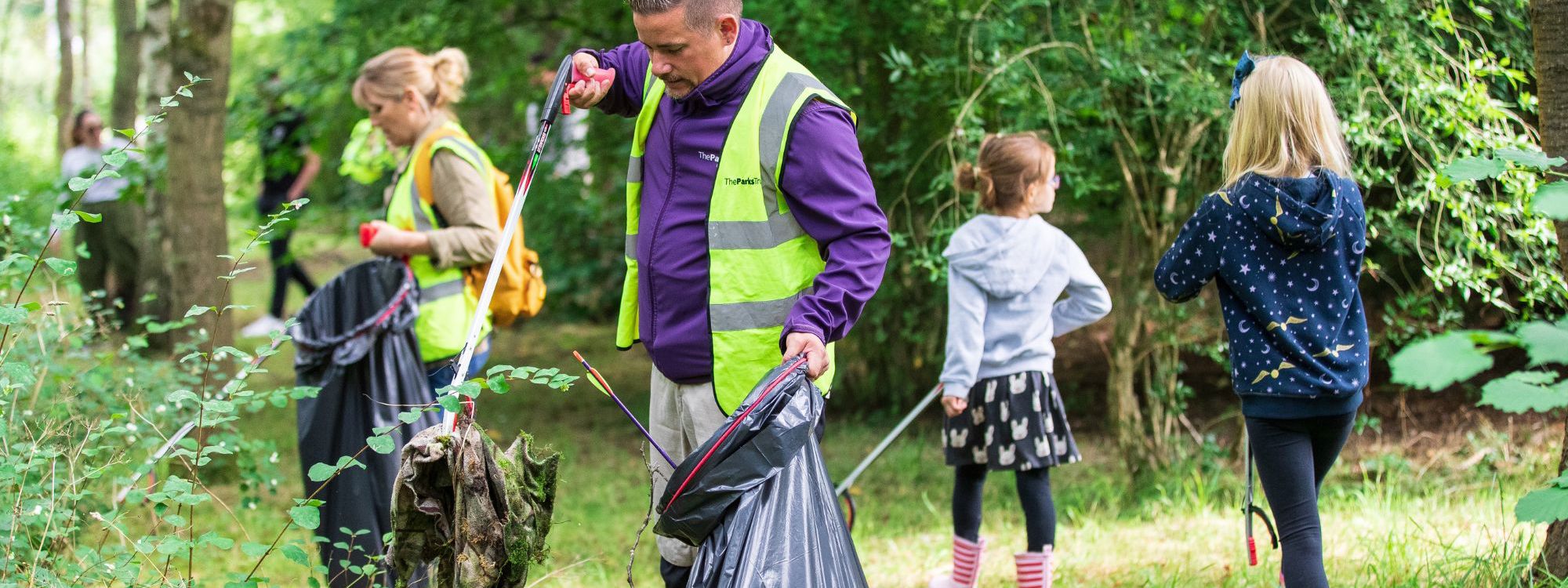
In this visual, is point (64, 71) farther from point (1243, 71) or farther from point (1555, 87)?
point (1555, 87)

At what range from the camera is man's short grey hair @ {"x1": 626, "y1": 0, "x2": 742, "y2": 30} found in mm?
2662

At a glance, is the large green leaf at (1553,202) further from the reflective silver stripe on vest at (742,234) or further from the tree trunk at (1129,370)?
the tree trunk at (1129,370)

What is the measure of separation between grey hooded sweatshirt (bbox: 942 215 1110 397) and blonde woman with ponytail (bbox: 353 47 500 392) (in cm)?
142

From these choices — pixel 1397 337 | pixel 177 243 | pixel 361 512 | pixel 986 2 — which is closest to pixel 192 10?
pixel 177 243

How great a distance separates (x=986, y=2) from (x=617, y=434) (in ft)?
12.6

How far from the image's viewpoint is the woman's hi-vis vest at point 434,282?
391 centimetres

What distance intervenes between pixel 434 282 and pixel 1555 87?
3.11m

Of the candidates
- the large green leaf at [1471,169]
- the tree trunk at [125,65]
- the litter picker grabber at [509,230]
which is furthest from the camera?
the tree trunk at [125,65]

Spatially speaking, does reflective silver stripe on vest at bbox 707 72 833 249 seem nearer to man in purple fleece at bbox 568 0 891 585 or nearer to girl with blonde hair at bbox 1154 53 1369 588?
man in purple fleece at bbox 568 0 891 585

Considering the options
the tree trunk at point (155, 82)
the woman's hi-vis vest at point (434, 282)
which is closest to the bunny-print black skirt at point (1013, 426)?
the woman's hi-vis vest at point (434, 282)

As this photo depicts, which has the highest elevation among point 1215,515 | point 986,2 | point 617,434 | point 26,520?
point 986,2

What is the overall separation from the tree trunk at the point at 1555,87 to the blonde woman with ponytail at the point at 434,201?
9.44 feet

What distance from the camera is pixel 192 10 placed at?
5809 millimetres

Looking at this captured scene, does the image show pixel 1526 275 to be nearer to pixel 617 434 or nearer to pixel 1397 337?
pixel 1397 337
